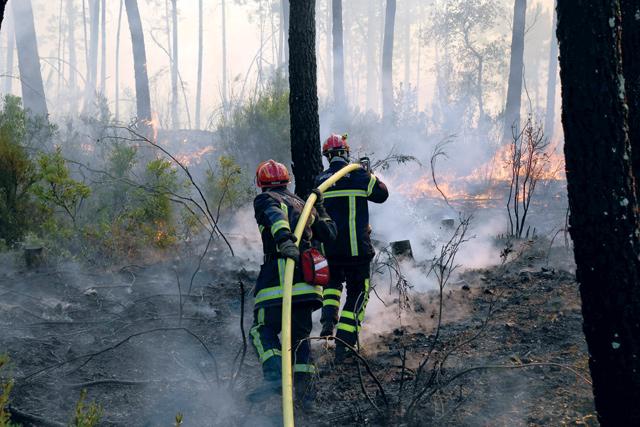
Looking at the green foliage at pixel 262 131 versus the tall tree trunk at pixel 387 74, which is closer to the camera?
the green foliage at pixel 262 131

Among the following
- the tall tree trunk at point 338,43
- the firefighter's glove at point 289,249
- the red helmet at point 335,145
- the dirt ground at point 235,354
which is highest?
the tall tree trunk at point 338,43

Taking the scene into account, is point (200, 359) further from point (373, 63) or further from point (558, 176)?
point (373, 63)

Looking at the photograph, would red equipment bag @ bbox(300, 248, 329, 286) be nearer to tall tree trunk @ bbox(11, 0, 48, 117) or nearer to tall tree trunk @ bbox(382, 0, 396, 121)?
tall tree trunk @ bbox(11, 0, 48, 117)

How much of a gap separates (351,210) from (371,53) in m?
51.7

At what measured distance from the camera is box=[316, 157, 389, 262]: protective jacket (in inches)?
245

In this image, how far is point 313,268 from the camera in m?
4.81

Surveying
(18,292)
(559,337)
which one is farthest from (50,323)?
(559,337)

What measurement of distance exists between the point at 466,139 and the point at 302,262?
60.0 feet

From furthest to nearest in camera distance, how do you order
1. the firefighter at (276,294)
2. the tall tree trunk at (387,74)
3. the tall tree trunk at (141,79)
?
the tall tree trunk at (387,74) → the tall tree trunk at (141,79) → the firefighter at (276,294)

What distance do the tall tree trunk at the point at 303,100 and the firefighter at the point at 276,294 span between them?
58.5 inches

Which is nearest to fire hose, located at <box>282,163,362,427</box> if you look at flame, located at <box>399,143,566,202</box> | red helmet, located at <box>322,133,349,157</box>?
red helmet, located at <box>322,133,349,157</box>

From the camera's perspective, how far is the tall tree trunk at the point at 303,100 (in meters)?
6.62

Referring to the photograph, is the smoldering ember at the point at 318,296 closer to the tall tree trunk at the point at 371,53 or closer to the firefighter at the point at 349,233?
the firefighter at the point at 349,233

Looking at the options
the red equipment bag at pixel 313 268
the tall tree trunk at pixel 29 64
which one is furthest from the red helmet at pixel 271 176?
the tall tree trunk at pixel 29 64
